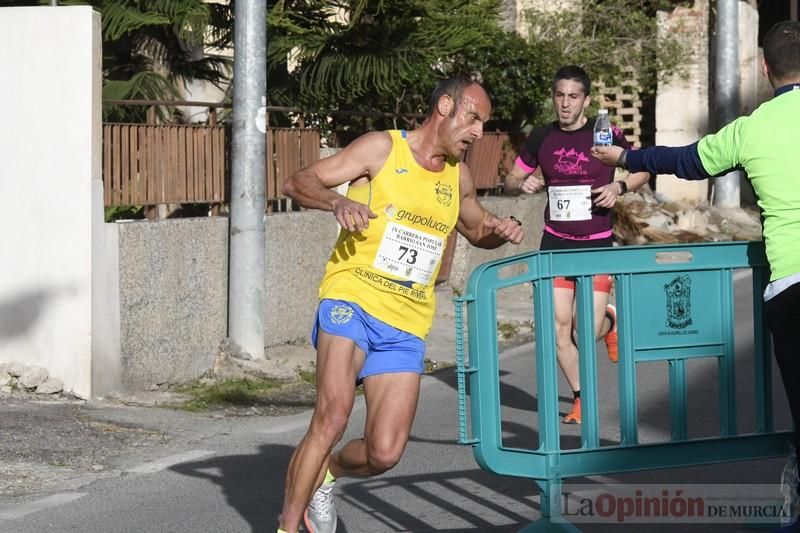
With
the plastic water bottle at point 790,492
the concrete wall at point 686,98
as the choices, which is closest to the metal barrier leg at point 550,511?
the plastic water bottle at point 790,492

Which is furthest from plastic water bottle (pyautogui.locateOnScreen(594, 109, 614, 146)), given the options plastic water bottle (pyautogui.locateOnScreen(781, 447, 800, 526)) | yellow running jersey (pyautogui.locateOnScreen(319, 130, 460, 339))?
plastic water bottle (pyautogui.locateOnScreen(781, 447, 800, 526))

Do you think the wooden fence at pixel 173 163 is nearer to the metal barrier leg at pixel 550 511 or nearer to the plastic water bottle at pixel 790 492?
the metal barrier leg at pixel 550 511

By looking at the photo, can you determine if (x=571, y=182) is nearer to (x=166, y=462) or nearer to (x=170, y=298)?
(x=166, y=462)

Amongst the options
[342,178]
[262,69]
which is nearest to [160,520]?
[342,178]

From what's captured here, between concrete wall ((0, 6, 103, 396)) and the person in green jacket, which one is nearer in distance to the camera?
the person in green jacket

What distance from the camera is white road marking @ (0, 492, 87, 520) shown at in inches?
276

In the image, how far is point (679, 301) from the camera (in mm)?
5758

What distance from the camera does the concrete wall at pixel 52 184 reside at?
9.88 meters

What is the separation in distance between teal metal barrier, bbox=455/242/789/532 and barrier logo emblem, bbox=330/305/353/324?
541 millimetres

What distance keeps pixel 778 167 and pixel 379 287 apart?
1.65 m

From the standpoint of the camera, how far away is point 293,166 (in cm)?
1302

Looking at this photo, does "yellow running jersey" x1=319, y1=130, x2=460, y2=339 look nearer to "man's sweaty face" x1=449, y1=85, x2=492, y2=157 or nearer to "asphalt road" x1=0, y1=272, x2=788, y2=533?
"man's sweaty face" x1=449, y1=85, x2=492, y2=157

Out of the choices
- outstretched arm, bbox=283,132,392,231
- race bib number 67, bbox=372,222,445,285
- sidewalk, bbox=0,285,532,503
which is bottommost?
sidewalk, bbox=0,285,532,503

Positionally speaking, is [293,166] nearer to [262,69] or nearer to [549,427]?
[262,69]
